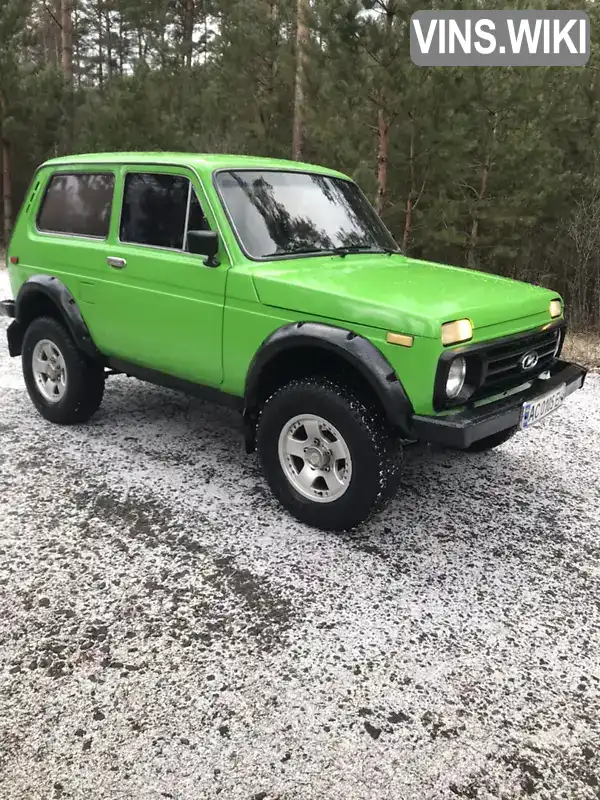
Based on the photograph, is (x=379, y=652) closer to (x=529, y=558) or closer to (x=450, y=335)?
(x=529, y=558)

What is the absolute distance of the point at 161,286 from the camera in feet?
13.1

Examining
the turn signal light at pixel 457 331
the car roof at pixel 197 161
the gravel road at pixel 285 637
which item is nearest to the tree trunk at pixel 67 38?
the car roof at pixel 197 161

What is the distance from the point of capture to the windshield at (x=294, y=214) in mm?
3787

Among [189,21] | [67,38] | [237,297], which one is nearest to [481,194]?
[237,297]

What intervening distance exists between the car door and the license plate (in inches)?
67.2

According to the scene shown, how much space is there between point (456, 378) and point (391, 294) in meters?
0.53

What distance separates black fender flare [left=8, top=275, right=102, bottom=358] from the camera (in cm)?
453

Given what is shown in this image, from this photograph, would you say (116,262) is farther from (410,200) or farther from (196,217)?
→ (410,200)

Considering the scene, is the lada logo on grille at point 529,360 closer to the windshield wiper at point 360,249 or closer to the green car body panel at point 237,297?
the green car body panel at point 237,297

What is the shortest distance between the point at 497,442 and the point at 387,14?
27.6ft

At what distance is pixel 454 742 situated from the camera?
87.9 inches

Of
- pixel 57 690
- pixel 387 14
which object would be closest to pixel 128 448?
pixel 57 690

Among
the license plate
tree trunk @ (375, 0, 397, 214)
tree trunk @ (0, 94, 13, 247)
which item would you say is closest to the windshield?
the license plate

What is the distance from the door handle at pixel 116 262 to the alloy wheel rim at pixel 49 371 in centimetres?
92
